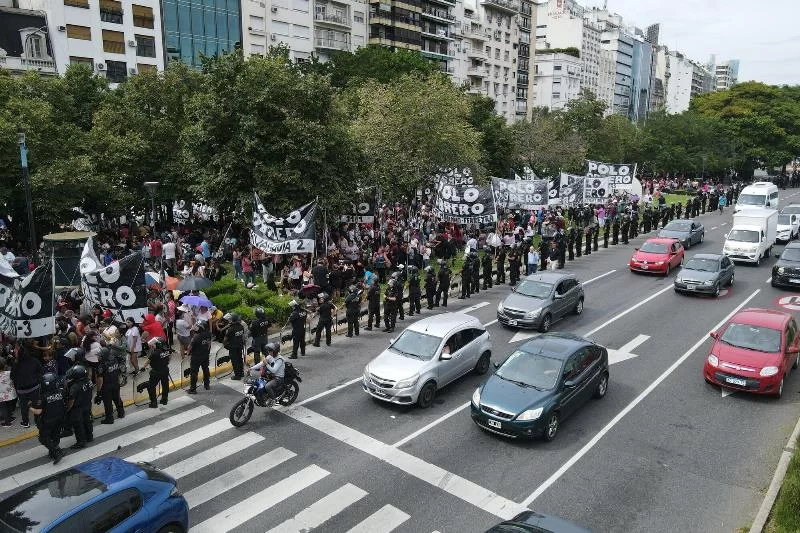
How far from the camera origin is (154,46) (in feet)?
161

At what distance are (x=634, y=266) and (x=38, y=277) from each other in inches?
911

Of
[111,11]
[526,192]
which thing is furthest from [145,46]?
[526,192]

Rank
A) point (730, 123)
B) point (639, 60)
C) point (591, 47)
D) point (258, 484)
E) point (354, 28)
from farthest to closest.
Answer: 1. point (639, 60)
2. point (591, 47)
3. point (730, 123)
4. point (354, 28)
5. point (258, 484)

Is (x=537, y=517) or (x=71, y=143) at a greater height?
(x=71, y=143)

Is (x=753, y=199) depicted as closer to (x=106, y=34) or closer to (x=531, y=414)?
(x=531, y=414)

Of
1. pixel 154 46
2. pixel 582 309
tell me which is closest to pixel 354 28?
pixel 154 46

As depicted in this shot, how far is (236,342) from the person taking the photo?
14688 mm

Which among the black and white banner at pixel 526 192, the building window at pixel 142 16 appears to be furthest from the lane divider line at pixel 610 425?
the building window at pixel 142 16

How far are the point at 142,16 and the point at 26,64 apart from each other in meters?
10.3

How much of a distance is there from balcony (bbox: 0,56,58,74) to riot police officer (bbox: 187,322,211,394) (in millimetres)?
34985

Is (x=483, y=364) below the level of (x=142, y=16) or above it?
below

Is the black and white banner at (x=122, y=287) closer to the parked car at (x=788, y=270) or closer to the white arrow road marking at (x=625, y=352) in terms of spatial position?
the white arrow road marking at (x=625, y=352)

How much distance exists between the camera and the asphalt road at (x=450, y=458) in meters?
9.47

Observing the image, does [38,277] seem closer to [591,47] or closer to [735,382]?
[735,382]
